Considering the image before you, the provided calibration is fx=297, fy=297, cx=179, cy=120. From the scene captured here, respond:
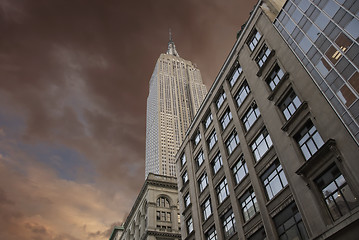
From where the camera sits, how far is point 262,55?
1155 inches

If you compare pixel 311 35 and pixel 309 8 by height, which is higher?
pixel 309 8

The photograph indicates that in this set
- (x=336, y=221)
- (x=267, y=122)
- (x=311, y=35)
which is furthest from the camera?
(x=267, y=122)

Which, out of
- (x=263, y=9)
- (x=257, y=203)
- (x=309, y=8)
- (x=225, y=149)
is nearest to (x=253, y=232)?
(x=257, y=203)

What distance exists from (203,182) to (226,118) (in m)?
8.29

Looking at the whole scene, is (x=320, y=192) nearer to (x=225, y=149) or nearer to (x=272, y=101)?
(x=272, y=101)

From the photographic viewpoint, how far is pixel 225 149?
32.2 m

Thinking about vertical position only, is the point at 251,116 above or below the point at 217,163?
above

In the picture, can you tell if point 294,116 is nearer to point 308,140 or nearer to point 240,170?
point 308,140

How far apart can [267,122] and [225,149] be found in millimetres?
7744

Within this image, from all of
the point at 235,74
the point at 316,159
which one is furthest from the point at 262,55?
the point at 316,159

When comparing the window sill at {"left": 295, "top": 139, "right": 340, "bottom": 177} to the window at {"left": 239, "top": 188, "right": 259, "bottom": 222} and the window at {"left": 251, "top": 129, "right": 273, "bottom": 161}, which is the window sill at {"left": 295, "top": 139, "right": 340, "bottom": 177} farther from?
the window at {"left": 239, "top": 188, "right": 259, "bottom": 222}

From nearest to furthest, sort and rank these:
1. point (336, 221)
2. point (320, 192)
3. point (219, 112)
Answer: point (336, 221) < point (320, 192) < point (219, 112)

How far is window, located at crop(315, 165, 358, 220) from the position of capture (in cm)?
1644

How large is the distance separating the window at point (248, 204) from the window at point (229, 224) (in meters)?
1.82
